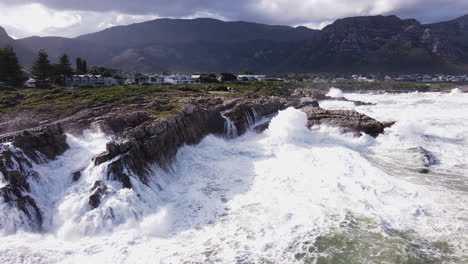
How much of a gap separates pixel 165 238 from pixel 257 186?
7.06 metres

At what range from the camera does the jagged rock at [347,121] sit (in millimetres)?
28859

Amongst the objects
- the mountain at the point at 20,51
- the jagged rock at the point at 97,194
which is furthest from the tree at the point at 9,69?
the mountain at the point at 20,51

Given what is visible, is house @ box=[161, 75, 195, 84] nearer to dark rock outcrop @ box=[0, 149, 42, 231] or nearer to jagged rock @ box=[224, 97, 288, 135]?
jagged rock @ box=[224, 97, 288, 135]

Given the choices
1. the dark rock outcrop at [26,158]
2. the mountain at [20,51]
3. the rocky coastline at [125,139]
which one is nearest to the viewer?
the dark rock outcrop at [26,158]

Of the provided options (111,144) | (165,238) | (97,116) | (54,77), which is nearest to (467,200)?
(165,238)

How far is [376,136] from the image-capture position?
92.8 ft

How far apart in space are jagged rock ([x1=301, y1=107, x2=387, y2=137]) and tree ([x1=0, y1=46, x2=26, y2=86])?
1954 inches

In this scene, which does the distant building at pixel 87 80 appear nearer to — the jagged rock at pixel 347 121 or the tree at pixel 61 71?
the tree at pixel 61 71

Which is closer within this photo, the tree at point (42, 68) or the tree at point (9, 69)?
the tree at point (9, 69)

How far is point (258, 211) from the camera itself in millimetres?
15227

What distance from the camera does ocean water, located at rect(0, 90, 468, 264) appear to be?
1191cm

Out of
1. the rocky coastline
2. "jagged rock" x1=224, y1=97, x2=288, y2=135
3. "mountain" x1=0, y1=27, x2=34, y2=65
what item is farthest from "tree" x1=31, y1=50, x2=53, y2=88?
"mountain" x1=0, y1=27, x2=34, y2=65

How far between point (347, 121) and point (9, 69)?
54.5 m

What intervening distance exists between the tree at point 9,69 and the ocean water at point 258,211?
3759 cm
